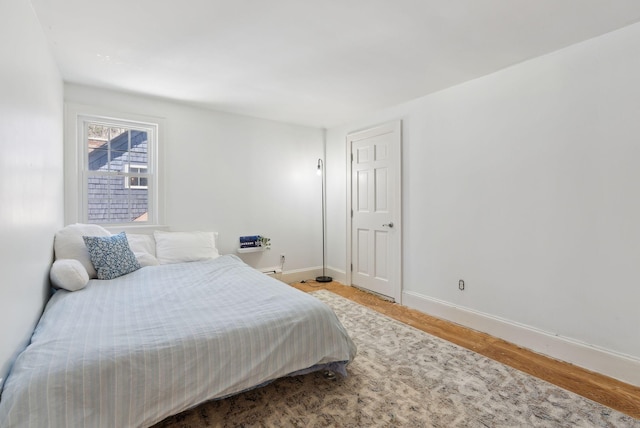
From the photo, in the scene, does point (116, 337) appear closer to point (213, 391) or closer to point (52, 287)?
point (213, 391)

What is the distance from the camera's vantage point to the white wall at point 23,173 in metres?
1.43

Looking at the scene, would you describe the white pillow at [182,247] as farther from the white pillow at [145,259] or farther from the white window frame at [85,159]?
the white window frame at [85,159]

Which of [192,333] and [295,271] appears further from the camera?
[295,271]

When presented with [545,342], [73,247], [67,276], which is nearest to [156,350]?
[67,276]

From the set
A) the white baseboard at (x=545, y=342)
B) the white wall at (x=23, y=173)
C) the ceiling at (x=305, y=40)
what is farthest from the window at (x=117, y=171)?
the white baseboard at (x=545, y=342)

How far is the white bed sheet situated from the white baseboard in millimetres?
1537

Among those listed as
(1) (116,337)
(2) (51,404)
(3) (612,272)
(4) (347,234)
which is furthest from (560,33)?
(2) (51,404)

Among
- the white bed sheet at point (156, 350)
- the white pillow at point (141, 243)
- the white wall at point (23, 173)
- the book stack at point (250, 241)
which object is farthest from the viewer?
the book stack at point (250, 241)

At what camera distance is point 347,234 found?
4.43 m

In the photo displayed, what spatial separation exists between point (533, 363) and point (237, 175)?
Result: 11.8 ft

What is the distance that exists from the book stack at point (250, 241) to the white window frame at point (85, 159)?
101 centimetres

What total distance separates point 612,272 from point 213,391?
269cm

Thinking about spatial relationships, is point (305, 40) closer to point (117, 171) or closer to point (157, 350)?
point (157, 350)

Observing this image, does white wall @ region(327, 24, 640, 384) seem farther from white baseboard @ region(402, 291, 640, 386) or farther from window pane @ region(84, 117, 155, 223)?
window pane @ region(84, 117, 155, 223)
